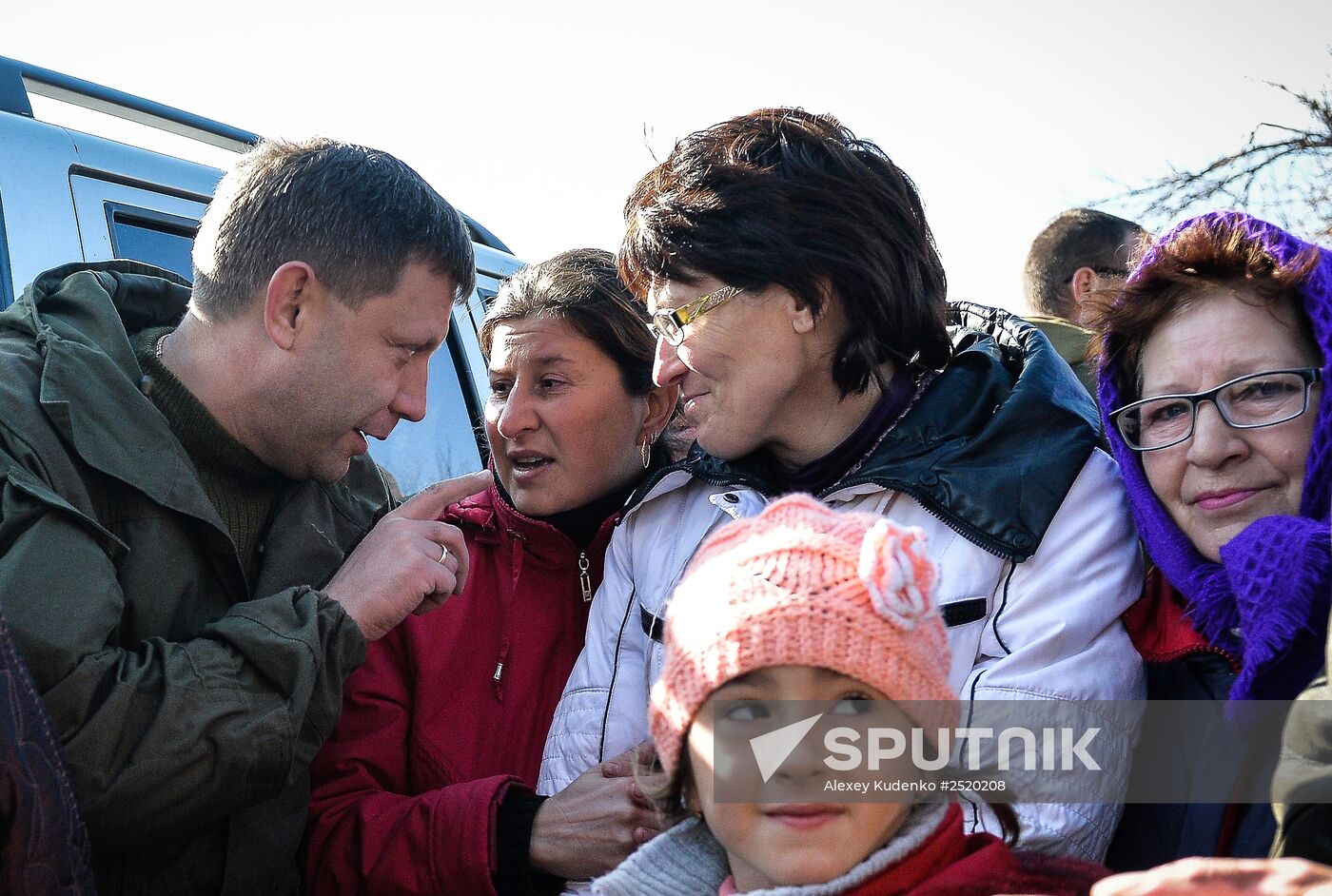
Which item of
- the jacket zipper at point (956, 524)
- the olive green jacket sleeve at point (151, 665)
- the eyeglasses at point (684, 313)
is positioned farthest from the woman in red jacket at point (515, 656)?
the jacket zipper at point (956, 524)

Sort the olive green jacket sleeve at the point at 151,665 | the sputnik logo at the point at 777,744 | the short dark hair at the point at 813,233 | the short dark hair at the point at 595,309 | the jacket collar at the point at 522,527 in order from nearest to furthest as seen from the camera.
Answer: the sputnik logo at the point at 777,744
the olive green jacket sleeve at the point at 151,665
the short dark hair at the point at 813,233
the jacket collar at the point at 522,527
the short dark hair at the point at 595,309

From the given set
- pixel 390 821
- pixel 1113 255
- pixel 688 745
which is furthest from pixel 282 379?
pixel 1113 255

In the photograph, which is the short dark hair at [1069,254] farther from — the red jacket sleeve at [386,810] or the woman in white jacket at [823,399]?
the red jacket sleeve at [386,810]

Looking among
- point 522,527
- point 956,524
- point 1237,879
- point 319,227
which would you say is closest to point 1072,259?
point 522,527

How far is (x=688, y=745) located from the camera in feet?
6.60

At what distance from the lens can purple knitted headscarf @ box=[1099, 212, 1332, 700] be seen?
6.76 feet

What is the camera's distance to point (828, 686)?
6.16 feet

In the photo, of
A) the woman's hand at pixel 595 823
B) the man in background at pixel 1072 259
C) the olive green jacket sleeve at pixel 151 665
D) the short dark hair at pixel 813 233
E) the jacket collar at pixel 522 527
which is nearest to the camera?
the olive green jacket sleeve at pixel 151 665

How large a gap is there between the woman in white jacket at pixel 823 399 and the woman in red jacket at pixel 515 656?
0.59 ft

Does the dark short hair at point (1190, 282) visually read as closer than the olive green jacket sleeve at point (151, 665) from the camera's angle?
No

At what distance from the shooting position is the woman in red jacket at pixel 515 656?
2.60m

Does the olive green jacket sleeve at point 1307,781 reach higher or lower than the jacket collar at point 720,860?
higher

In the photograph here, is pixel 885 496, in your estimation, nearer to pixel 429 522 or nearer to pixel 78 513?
pixel 429 522

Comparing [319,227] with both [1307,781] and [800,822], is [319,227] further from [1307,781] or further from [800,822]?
[1307,781]
